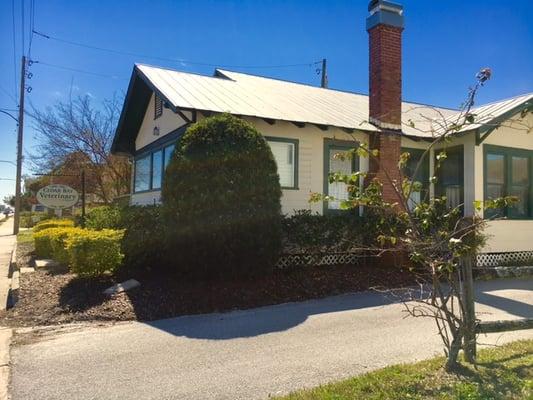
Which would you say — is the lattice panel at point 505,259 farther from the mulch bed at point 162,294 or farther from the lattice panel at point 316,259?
the lattice panel at point 316,259

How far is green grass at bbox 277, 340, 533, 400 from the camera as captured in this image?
3.75 meters

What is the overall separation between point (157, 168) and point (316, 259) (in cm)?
601

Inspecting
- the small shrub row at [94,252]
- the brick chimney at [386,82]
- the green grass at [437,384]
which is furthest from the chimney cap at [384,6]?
the green grass at [437,384]

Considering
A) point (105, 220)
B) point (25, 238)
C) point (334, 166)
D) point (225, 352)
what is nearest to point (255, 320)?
point (225, 352)

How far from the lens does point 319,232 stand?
960cm

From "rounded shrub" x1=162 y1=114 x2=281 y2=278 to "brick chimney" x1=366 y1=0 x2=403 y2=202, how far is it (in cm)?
392

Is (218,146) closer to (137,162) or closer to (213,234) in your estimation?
(213,234)

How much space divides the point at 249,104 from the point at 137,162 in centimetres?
699

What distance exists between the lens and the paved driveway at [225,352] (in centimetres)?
428

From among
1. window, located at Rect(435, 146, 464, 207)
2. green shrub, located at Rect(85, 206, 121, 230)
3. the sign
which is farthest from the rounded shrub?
the sign

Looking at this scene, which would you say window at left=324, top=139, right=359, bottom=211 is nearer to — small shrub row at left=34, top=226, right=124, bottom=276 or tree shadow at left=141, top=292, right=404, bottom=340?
tree shadow at left=141, top=292, right=404, bottom=340

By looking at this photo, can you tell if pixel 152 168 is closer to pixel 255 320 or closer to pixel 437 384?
pixel 255 320

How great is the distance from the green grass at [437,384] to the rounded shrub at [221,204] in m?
3.76

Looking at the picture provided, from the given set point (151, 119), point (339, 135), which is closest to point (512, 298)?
point (339, 135)
